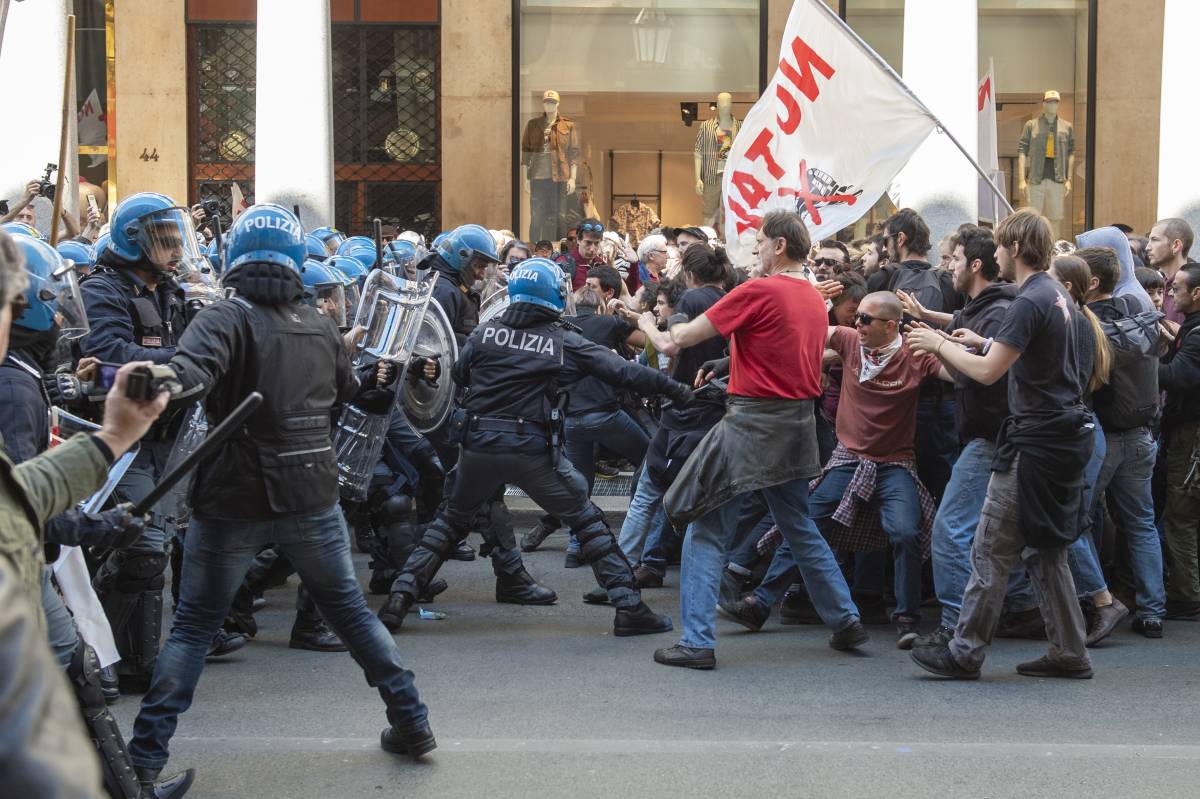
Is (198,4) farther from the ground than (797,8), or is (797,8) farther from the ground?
(198,4)

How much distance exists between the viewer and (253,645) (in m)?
6.98

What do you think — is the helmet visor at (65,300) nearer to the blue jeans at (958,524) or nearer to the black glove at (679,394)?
the black glove at (679,394)

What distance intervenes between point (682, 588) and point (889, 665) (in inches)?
38.0

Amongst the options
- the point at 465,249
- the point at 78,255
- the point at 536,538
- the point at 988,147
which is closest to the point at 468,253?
the point at 465,249

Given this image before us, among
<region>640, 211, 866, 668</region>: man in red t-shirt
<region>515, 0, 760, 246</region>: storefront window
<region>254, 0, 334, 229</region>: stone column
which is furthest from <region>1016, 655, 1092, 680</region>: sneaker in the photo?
<region>515, 0, 760, 246</region>: storefront window

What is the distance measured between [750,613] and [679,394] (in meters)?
1.13

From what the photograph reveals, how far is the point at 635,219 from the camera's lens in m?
17.5

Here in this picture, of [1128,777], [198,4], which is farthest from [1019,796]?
[198,4]

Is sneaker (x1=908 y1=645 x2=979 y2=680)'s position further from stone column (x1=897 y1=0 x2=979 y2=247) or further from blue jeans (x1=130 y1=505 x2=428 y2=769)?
stone column (x1=897 y1=0 x2=979 y2=247)

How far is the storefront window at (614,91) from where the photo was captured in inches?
701

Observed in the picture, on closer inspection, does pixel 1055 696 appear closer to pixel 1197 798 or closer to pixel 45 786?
pixel 1197 798

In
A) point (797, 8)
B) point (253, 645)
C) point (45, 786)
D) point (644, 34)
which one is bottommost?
point (253, 645)

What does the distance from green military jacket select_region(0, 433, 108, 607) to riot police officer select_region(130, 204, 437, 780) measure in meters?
1.79

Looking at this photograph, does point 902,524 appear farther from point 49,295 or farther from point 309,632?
point 49,295
